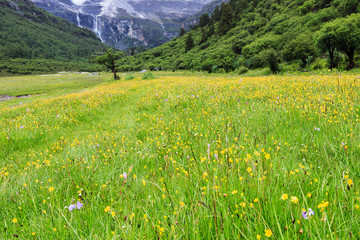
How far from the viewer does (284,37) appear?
1858 inches

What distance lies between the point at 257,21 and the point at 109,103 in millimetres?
88895

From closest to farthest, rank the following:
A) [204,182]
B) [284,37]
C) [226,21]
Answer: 1. [204,182]
2. [284,37]
3. [226,21]

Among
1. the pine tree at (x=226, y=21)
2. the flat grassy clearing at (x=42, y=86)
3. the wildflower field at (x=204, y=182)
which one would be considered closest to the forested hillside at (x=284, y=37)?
the pine tree at (x=226, y=21)

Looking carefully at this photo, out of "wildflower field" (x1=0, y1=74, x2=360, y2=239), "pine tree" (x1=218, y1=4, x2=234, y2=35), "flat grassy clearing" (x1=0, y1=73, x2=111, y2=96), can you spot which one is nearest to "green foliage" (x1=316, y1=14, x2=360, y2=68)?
"wildflower field" (x1=0, y1=74, x2=360, y2=239)

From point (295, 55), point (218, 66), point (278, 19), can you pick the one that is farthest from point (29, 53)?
point (295, 55)

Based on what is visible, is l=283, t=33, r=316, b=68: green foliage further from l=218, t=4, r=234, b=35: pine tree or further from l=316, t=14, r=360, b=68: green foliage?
l=218, t=4, r=234, b=35: pine tree

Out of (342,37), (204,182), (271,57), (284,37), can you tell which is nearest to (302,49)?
(271,57)

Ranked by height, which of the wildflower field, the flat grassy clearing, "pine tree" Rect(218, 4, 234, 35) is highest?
"pine tree" Rect(218, 4, 234, 35)

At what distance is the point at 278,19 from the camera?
212 feet

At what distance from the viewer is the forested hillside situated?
23.9m

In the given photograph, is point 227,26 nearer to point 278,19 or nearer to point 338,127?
point 278,19

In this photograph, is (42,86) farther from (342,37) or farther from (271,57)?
(342,37)

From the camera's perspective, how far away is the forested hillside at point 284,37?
23866mm

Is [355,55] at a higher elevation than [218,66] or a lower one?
lower
